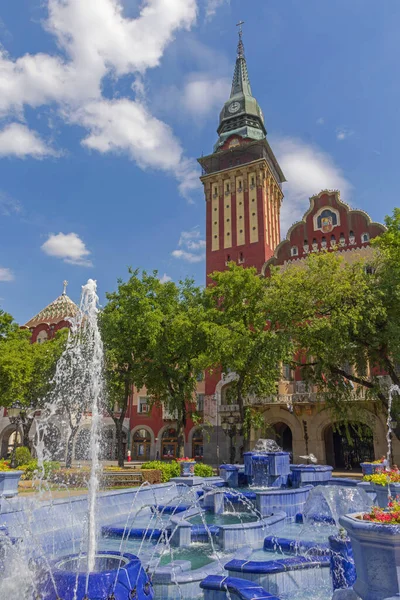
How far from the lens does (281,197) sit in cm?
4641

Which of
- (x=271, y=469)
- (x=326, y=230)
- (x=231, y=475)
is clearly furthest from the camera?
(x=326, y=230)

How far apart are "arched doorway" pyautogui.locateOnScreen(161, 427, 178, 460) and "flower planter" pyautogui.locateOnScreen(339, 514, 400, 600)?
37.5 metres

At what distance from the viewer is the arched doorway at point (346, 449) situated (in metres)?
31.6

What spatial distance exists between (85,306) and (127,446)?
1345 inches

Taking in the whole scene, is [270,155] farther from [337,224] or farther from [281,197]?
[337,224]

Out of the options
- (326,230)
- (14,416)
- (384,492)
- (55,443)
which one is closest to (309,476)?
(384,492)

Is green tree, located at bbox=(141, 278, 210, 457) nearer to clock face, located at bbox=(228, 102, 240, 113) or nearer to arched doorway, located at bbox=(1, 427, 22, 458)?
arched doorway, located at bbox=(1, 427, 22, 458)

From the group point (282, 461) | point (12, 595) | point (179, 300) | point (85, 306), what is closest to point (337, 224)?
point (179, 300)

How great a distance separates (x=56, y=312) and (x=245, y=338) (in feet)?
103

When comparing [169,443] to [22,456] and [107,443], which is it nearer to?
[107,443]

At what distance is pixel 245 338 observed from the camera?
2481cm

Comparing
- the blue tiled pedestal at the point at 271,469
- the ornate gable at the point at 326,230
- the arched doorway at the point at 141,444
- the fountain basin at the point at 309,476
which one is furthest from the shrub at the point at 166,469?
the arched doorway at the point at 141,444

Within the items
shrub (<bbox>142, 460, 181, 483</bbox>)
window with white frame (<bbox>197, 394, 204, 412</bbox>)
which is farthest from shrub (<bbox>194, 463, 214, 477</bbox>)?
window with white frame (<bbox>197, 394, 204, 412</bbox>)

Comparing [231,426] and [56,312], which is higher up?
[56,312]
